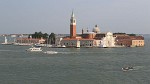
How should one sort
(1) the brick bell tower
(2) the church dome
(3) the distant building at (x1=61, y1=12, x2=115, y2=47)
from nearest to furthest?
(3) the distant building at (x1=61, y1=12, x2=115, y2=47), (1) the brick bell tower, (2) the church dome

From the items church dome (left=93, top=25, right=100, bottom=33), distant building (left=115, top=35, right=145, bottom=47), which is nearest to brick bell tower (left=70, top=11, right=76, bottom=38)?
church dome (left=93, top=25, right=100, bottom=33)

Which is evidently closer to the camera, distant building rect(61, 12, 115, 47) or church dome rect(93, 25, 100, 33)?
distant building rect(61, 12, 115, 47)

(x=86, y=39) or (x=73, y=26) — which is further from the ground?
(x=73, y=26)

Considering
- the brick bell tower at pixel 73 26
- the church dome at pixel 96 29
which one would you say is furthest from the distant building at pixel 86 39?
the church dome at pixel 96 29

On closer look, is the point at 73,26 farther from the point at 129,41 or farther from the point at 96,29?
the point at 129,41

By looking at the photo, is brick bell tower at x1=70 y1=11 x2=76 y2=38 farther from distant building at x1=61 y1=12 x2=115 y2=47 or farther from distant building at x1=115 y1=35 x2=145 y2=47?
distant building at x1=115 y1=35 x2=145 y2=47

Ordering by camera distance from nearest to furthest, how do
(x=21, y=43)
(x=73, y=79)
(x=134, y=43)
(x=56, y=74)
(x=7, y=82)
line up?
(x=7, y=82)
(x=73, y=79)
(x=56, y=74)
(x=134, y=43)
(x=21, y=43)

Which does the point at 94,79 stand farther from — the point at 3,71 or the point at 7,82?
the point at 3,71

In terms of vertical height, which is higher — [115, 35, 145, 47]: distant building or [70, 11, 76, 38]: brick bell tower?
[70, 11, 76, 38]: brick bell tower

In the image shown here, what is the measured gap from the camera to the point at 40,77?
42.9 feet

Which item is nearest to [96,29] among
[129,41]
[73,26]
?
[129,41]

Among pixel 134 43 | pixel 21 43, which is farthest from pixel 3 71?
pixel 21 43

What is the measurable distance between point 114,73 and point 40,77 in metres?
2.90

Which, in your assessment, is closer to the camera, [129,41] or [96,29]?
[129,41]
